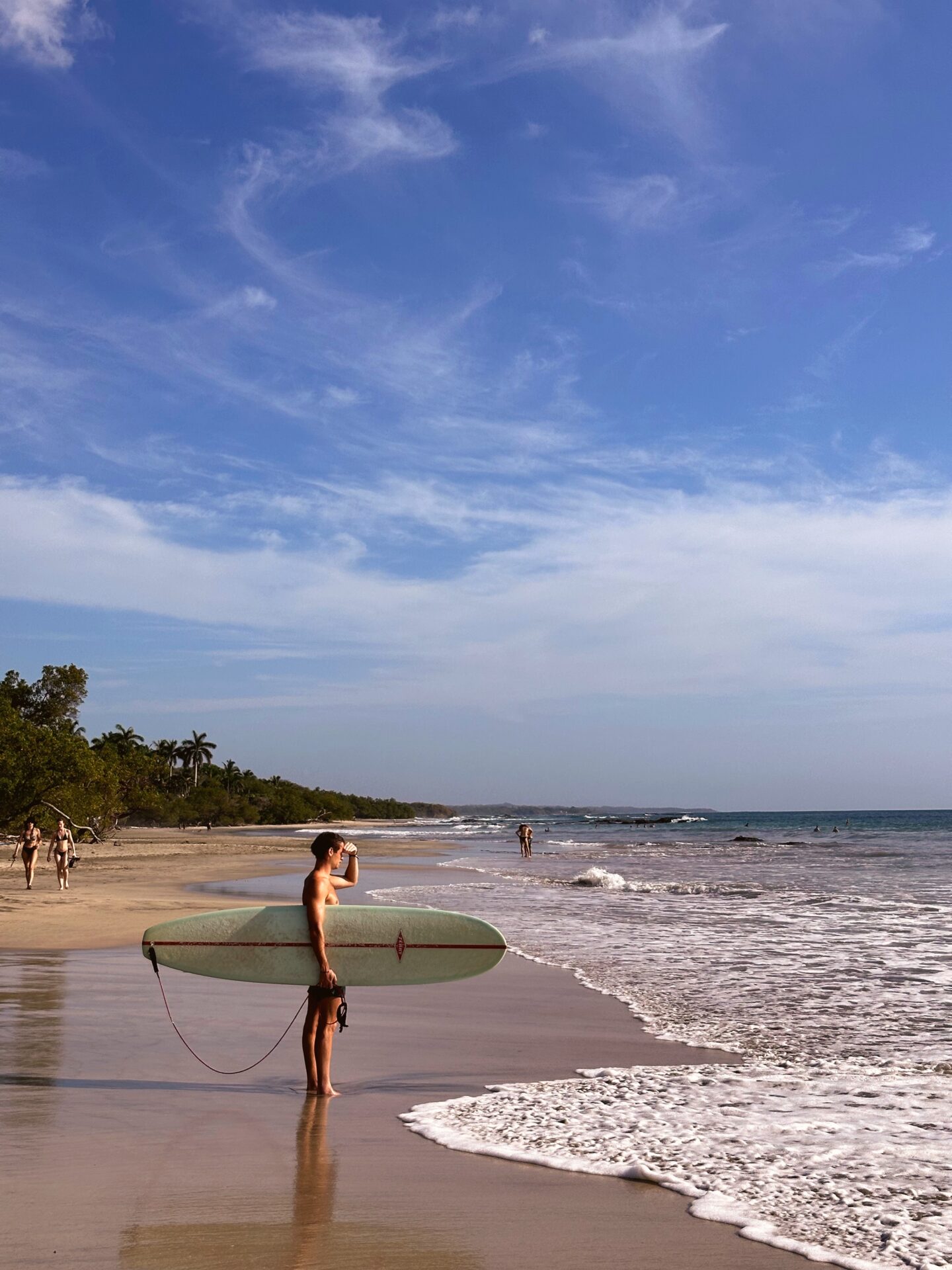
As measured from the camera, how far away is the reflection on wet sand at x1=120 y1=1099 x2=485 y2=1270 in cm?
361

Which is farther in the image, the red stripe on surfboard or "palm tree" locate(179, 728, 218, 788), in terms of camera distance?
"palm tree" locate(179, 728, 218, 788)

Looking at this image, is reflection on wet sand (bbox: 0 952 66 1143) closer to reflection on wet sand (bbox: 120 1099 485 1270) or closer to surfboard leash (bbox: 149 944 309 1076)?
surfboard leash (bbox: 149 944 309 1076)

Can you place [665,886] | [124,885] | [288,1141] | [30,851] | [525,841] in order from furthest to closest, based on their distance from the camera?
[525,841] < [665,886] < [124,885] < [30,851] < [288,1141]

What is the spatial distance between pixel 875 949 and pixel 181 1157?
1007cm

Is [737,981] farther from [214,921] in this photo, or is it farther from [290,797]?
[290,797]

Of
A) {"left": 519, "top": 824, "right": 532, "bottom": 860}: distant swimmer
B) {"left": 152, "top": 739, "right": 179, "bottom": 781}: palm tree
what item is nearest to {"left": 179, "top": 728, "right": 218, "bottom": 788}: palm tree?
{"left": 152, "top": 739, "right": 179, "bottom": 781}: palm tree

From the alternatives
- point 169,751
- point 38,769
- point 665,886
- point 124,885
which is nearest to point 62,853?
point 124,885

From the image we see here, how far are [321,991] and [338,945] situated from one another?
2.15ft

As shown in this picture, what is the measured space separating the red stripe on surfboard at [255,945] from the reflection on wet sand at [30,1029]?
896 mm

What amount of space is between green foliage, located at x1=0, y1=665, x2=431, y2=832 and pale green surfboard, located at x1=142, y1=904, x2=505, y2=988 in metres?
25.4

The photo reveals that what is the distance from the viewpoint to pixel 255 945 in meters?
6.51

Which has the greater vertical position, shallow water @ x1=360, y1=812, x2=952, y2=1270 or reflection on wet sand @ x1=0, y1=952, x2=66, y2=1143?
reflection on wet sand @ x1=0, y1=952, x2=66, y2=1143

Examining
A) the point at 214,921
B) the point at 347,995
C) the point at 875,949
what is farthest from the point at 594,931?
the point at 214,921

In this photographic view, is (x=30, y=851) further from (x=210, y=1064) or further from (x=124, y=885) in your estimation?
(x=210, y=1064)
